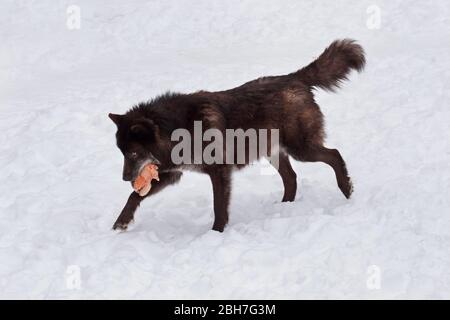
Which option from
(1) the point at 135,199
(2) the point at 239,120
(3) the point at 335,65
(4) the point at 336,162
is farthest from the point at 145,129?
(3) the point at 335,65

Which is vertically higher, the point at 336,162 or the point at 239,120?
the point at 239,120

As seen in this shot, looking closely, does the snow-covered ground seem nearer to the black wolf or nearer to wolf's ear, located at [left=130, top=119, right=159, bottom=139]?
the black wolf

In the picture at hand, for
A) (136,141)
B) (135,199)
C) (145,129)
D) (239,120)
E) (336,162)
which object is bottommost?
(135,199)

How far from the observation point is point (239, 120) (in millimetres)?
7906

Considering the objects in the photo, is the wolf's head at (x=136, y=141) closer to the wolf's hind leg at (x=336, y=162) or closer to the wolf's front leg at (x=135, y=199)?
the wolf's front leg at (x=135, y=199)

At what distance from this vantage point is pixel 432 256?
249 inches

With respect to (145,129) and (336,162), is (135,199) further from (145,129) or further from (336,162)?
(336,162)

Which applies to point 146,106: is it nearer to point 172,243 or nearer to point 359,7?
point 172,243

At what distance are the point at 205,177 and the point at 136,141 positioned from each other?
2.51 m

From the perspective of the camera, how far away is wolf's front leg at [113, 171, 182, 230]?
7.77 m

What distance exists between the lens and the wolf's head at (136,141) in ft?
24.3

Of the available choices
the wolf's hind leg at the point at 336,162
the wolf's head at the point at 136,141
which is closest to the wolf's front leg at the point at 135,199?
the wolf's head at the point at 136,141

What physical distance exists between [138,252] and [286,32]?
10324mm

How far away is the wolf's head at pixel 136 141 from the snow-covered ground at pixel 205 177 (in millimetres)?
845
